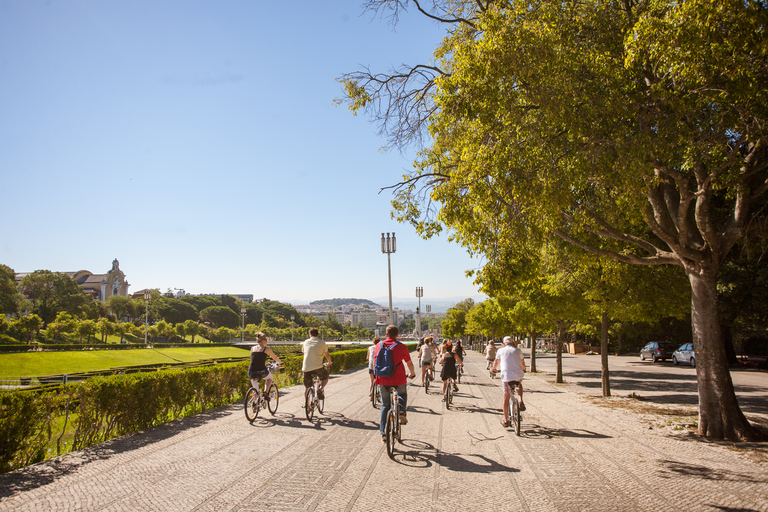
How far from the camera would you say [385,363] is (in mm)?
7289

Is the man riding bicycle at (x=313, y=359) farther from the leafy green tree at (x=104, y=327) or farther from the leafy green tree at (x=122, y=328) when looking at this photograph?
the leafy green tree at (x=122, y=328)

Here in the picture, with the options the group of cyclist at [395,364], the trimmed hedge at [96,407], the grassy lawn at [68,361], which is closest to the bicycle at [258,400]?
the group of cyclist at [395,364]

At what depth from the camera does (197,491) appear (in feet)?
17.8

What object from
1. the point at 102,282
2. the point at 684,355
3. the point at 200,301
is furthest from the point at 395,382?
the point at 102,282

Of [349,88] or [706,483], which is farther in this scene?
[349,88]

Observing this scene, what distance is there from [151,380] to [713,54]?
10.9 m

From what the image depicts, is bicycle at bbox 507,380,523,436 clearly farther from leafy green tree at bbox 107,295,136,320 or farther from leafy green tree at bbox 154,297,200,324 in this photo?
leafy green tree at bbox 154,297,200,324

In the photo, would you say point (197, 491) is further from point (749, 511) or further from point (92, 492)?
point (749, 511)

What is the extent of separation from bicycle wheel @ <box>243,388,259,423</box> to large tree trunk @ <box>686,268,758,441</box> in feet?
28.2

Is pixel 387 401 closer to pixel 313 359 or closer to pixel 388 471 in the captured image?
pixel 388 471

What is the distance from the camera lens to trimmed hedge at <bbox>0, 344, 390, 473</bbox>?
6504 millimetres

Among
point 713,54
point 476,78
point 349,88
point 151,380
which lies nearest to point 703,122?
point 713,54

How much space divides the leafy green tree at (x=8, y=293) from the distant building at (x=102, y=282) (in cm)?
7119

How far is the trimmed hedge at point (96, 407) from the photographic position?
6504 mm
